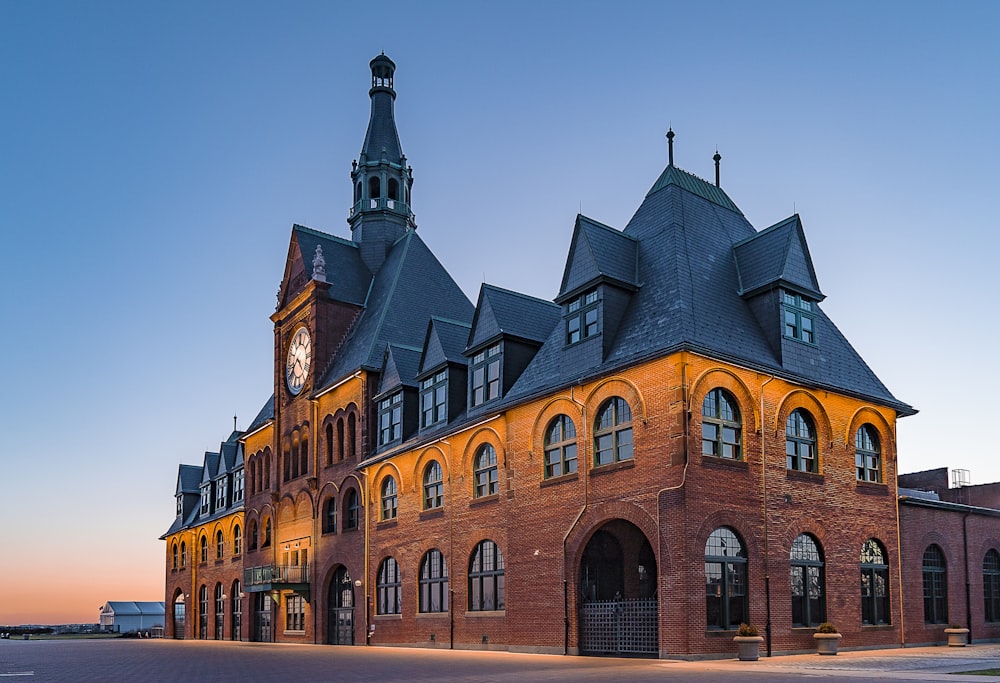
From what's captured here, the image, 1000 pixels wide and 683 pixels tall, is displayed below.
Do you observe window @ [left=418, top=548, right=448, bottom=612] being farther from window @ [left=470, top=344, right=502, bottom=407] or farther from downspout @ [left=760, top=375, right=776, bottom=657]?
downspout @ [left=760, top=375, right=776, bottom=657]

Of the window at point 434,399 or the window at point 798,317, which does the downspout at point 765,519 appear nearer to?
the window at point 798,317

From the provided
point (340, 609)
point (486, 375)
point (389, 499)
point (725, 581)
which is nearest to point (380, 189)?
point (389, 499)

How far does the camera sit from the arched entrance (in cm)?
2680

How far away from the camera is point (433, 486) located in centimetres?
3838

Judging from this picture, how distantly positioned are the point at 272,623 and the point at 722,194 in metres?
33.5

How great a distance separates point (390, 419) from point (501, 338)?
360 inches

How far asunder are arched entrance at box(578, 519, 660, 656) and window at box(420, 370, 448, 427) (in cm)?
978

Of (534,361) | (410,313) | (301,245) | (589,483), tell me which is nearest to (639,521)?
(589,483)

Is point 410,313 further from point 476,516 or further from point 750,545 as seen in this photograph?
point 750,545

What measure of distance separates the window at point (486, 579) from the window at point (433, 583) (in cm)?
212

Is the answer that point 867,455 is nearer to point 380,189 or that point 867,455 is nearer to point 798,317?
point 798,317

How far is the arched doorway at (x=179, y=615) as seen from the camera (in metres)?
73.9

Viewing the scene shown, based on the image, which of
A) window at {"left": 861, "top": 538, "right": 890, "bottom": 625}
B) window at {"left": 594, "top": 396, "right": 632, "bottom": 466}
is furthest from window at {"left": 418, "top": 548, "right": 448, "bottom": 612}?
window at {"left": 861, "top": 538, "right": 890, "bottom": 625}

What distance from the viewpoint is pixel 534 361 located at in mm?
34250
